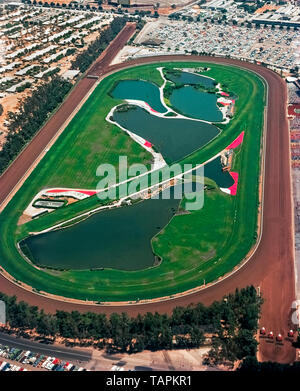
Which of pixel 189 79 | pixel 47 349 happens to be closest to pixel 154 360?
pixel 47 349

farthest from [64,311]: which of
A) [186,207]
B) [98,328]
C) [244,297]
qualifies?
[186,207]

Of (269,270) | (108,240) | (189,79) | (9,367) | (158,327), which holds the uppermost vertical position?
(189,79)

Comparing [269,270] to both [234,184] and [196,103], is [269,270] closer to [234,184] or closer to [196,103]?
[234,184]

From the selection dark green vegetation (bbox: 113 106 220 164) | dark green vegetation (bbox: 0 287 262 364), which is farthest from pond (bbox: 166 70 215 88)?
dark green vegetation (bbox: 0 287 262 364)

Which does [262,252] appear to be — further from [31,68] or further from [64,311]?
[31,68]

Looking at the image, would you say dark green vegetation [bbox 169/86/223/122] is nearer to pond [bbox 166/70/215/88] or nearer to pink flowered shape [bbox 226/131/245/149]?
pond [bbox 166/70/215/88]

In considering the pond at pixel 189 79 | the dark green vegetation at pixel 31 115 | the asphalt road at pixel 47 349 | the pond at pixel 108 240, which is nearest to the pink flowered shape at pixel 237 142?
the pond at pixel 108 240

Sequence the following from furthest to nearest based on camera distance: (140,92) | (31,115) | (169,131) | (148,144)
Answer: (140,92) → (31,115) → (169,131) → (148,144)

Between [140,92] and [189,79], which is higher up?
[189,79]
